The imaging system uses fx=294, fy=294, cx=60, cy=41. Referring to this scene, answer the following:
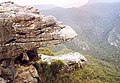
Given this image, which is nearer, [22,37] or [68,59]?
[22,37]

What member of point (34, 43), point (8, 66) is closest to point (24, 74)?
point (8, 66)

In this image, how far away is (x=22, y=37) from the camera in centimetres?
2420

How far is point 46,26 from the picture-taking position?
84.2 feet

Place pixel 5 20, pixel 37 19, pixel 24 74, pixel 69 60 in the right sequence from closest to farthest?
pixel 5 20 < pixel 37 19 < pixel 24 74 < pixel 69 60

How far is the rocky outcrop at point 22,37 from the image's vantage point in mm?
23672

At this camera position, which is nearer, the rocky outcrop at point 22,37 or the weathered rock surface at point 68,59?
the rocky outcrop at point 22,37

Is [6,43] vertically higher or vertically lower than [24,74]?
higher

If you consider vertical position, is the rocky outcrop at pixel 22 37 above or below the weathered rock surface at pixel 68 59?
above

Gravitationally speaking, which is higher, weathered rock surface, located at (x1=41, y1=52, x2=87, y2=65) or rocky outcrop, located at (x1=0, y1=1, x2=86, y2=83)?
rocky outcrop, located at (x1=0, y1=1, x2=86, y2=83)

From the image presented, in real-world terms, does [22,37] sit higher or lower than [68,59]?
higher

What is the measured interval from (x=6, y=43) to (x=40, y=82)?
7135 mm

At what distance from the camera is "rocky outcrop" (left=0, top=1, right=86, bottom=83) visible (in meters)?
23.7

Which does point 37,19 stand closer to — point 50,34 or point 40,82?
point 50,34

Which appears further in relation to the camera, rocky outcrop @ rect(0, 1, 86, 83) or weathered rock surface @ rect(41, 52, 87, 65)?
weathered rock surface @ rect(41, 52, 87, 65)
